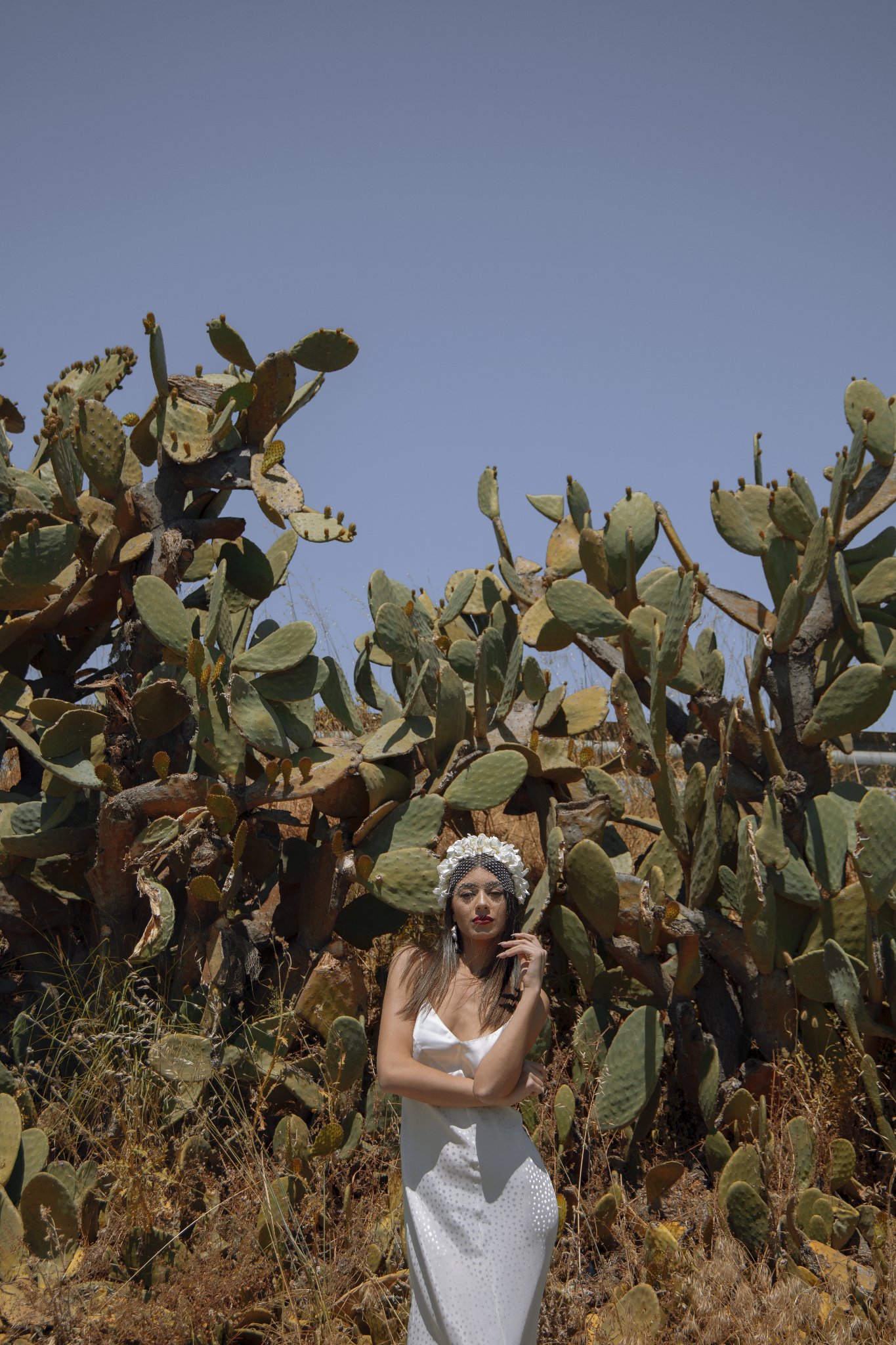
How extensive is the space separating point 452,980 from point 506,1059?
0.25m

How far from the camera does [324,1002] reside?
3.33 m

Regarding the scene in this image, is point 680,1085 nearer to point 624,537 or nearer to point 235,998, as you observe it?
point 235,998

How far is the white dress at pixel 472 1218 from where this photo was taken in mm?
Answer: 2084

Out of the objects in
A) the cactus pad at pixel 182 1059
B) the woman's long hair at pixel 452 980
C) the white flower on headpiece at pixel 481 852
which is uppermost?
the white flower on headpiece at pixel 481 852

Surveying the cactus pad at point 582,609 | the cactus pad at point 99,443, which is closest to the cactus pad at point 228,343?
the cactus pad at point 99,443

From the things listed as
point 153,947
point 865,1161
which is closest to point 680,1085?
point 865,1161

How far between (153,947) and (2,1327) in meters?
0.94

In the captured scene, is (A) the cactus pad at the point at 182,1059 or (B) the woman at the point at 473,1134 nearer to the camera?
(B) the woman at the point at 473,1134

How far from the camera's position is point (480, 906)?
2.31m

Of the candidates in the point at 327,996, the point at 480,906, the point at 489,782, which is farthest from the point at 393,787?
the point at 480,906

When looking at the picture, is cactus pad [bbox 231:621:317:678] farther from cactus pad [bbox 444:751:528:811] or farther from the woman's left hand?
the woman's left hand

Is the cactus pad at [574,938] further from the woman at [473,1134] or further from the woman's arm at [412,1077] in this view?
the woman's arm at [412,1077]

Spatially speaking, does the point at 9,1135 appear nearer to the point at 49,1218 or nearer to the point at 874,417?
the point at 49,1218

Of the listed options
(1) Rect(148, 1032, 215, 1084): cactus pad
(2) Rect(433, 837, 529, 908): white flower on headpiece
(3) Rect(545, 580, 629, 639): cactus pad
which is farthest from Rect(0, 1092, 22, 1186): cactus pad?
(3) Rect(545, 580, 629, 639): cactus pad
